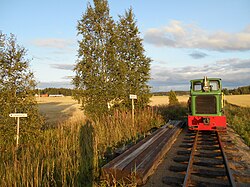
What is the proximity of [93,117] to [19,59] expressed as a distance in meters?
4.66

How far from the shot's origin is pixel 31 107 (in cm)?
717

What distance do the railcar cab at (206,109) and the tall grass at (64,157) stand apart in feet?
9.01

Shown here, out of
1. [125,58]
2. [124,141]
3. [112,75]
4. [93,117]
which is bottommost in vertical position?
[124,141]

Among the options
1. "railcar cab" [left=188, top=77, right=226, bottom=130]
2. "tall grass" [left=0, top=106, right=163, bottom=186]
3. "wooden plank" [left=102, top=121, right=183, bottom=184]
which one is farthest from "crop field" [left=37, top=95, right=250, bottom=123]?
"wooden plank" [left=102, top=121, right=183, bottom=184]

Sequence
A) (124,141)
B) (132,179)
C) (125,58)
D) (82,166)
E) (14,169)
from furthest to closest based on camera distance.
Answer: (125,58) → (124,141) → (82,166) → (14,169) → (132,179)

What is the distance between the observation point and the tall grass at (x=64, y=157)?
4255 millimetres

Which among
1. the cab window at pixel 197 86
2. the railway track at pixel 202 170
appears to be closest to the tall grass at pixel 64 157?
the railway track at pixel 202 170

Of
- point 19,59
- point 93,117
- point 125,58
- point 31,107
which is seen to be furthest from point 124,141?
point 125,58

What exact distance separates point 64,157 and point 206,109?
6.50 m

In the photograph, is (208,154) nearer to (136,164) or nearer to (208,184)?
(208,184)

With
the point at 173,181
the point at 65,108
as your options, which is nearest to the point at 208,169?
the point at 173,181

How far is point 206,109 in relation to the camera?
28.7ft

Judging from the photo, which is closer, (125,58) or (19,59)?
(19,59)

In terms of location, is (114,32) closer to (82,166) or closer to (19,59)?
(19,59)
